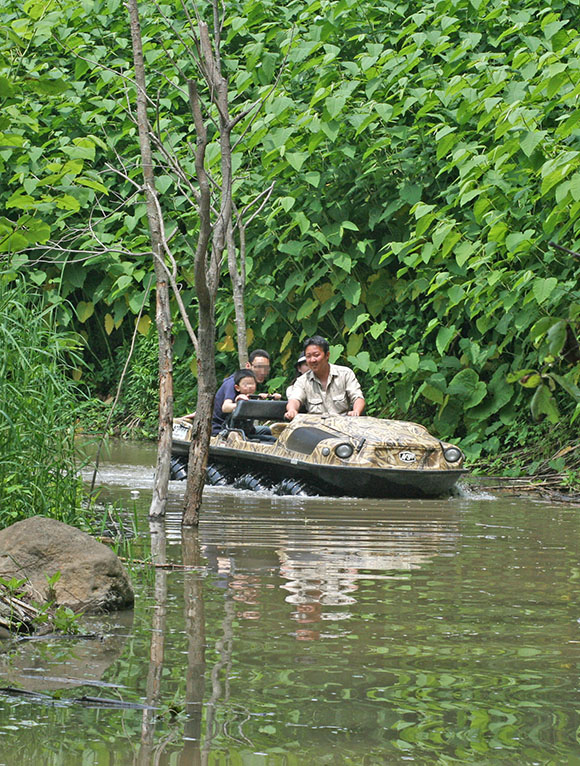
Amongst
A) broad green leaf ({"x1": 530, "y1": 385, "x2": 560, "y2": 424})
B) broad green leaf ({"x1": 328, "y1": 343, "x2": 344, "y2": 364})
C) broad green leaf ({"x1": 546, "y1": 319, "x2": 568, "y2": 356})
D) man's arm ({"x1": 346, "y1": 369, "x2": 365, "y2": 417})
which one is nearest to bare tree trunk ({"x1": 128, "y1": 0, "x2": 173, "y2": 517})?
man's arm ({"x1": 346, "y1": 369, "x2": 365, "y2": 417})

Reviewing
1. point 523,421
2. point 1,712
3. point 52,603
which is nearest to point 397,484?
point 523,421

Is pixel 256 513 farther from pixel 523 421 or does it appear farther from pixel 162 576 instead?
pixel 523 421

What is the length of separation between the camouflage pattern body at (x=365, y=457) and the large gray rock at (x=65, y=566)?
5.89 m

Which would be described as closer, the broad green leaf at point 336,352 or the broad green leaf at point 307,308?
the broad green leaf at point 336,352

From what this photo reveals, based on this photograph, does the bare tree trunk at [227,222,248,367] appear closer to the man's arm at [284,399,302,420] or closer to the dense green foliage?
the dense green foliage

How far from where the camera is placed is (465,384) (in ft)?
50.3

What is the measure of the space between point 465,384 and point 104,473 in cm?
442

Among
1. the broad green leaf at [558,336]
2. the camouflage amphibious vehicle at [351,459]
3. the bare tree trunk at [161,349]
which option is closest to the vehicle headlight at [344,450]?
the camouflage amphibious vehicle at [351,459]

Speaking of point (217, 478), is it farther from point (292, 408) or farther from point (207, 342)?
point (207, 342)

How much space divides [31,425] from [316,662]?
2.65 m

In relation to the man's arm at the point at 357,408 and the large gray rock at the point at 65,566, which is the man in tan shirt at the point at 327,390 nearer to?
the man's arm at the point at 357,408

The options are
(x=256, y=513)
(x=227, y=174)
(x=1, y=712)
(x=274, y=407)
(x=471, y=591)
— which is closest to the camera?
(x=1, y=712)

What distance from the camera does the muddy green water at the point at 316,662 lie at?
409cm

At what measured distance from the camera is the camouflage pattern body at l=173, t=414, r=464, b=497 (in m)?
12.0
